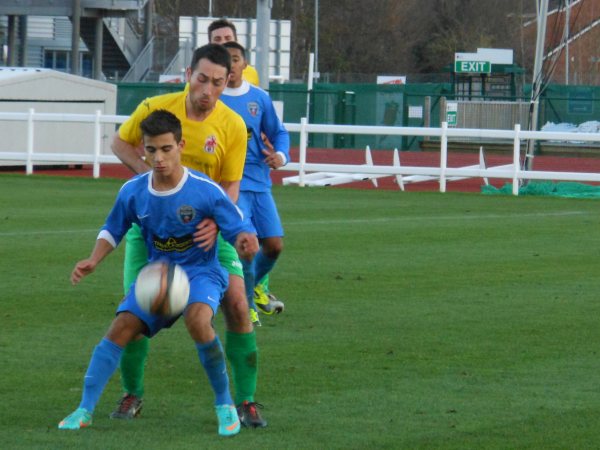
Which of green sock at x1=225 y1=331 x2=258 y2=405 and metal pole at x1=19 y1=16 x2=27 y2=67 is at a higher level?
metal pole at x1=19 y1=16 x2=27 y2=67

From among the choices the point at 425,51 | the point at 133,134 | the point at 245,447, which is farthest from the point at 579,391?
the point at 425,51

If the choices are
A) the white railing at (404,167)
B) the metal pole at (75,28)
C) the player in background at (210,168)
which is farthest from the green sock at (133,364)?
the metal pole at (75,28)

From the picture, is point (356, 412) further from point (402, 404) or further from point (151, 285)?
point (151, 285)

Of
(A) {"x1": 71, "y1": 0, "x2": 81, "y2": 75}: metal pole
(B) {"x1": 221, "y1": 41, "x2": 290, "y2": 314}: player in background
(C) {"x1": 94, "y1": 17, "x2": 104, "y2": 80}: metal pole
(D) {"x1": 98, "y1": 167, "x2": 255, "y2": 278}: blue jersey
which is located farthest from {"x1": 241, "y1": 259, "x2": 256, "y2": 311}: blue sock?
(C) {"x1": 94, "y1": 17, "x2": 104, "y2": 80}: metal pole

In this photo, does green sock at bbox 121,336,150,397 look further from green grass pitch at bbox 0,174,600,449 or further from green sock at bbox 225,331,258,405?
green sock at bbox 225,331,258,405

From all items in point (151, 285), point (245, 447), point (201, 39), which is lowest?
point (245, 447)

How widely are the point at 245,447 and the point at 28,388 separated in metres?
1.68

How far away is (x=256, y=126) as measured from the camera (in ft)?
31.4

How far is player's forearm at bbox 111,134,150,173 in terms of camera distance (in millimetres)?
7789

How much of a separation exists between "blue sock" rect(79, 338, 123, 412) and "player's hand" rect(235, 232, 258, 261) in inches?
28.1

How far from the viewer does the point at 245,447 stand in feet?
20.4

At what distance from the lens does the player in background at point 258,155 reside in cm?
939

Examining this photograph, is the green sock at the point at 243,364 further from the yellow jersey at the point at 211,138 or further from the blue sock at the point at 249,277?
the blue sock at the point at 249,277

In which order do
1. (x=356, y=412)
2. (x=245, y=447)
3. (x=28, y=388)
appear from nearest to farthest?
1. (x=245, y=447)
2. (x=356, y=412)
3. (x=28, y=388)
